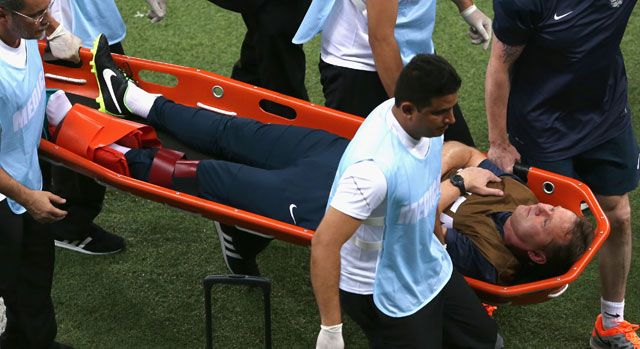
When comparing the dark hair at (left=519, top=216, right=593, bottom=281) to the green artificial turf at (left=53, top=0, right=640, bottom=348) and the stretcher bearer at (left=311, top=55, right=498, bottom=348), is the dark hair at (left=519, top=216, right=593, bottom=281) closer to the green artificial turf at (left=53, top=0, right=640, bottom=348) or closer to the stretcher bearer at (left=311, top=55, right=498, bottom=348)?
the stretcher bearer at (left=311, top=55, right=498, bottom=348)

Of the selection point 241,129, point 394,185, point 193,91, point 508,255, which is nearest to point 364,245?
point 394,185

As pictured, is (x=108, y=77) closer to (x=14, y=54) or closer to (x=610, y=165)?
(x=14, y=54)

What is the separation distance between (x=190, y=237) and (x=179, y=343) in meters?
0.77

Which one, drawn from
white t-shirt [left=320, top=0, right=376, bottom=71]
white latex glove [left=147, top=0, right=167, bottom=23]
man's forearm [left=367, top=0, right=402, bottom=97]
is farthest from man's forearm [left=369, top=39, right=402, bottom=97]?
white latex glove [left=147, top=0, right=167, bottom=23]

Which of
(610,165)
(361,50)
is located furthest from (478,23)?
(610,165)

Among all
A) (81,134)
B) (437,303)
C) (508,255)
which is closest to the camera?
(437,303)

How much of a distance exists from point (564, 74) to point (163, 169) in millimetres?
1660

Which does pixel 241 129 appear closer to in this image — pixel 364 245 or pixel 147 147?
pixel 147 147

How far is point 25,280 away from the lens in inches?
147

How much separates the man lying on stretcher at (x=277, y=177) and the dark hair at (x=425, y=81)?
103cm

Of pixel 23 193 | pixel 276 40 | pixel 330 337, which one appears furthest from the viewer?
pixel 276 40

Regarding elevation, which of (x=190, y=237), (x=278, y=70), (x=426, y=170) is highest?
(x=426, y=170)

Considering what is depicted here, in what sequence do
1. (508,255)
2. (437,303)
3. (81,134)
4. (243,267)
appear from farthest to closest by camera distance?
(243,267) < (81,134) < (508,255) < (437,303)

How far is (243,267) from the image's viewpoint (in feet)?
14.8
